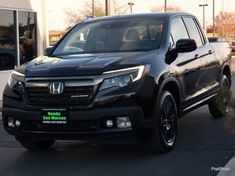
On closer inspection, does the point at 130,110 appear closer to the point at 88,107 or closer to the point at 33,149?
the point at 88,107

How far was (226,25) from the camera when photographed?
83750 millimetres

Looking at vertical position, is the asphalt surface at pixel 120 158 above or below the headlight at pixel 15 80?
below

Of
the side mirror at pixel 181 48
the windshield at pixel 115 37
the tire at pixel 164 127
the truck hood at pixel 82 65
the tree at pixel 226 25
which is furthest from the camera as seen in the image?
the tree at pixel 226 25

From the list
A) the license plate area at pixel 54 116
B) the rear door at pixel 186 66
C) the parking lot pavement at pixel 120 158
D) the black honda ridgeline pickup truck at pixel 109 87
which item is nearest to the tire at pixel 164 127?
the black honda ridgeline pickup truck at pixel 109 87

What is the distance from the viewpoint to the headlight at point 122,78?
627 centimetres

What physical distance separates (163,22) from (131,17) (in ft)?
1.74

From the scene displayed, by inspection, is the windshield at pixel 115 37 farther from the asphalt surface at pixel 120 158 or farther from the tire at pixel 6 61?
the tire at pixel 6 61

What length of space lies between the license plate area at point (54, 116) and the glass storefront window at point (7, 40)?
835cm

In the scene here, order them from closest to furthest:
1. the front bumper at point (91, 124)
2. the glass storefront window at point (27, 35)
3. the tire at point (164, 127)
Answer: the front bumper at point (91, 124) < the tire at point (164, 127) < the glass storefront window at point (27, 35)

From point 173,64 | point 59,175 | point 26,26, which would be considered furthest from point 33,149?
point 26,26

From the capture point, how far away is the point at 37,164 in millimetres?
6805

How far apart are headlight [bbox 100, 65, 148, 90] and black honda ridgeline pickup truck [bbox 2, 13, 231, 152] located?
0.04 ft

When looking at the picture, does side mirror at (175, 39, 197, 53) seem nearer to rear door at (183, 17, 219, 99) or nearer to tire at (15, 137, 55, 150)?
rear door at (183, 17, 219, 99)

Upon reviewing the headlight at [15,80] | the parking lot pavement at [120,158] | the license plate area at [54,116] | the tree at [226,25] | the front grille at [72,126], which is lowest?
the tree at [226,25]
